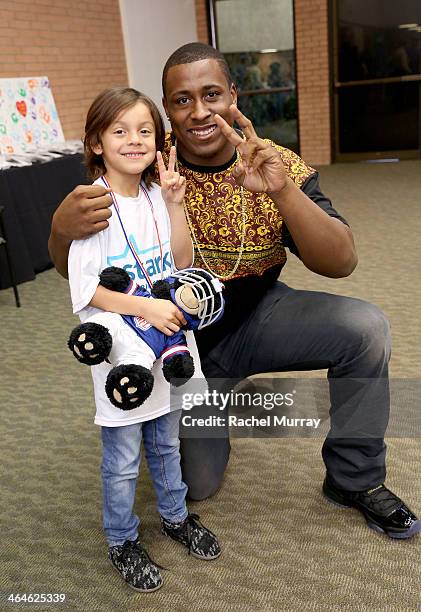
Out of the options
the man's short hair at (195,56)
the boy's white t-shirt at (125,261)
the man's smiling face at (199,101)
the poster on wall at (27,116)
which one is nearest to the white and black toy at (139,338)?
the boy's white t-shirt at (125,261)

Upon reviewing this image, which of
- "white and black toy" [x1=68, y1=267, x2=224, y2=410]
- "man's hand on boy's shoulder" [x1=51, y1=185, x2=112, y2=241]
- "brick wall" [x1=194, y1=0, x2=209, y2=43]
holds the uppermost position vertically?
"brick wall" [x1=194, y1=0, x2=209, y2=43]

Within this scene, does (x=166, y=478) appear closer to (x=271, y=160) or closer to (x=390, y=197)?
(x=271, y=160)

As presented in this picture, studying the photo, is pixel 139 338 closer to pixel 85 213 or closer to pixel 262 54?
pixel 85 213

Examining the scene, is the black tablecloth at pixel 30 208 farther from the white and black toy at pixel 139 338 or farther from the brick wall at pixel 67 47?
the white and black toy at pixel 139 338

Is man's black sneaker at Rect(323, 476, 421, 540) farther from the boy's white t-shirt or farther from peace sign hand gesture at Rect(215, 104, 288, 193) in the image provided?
peace sign hand gesture at Rect(215, 104, 288, 193)

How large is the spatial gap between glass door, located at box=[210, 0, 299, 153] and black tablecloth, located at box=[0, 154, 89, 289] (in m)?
4.13

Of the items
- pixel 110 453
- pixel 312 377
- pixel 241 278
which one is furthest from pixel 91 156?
pixel 312 377

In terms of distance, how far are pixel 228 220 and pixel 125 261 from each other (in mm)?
430

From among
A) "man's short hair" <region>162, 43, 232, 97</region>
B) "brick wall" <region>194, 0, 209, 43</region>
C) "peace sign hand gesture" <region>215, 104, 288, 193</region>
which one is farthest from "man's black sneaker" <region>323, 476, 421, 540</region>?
"brick wall" <region>194, 0, 209, 43</region>

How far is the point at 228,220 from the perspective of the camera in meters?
1.75

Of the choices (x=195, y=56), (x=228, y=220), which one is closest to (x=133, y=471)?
(x=228, y=220)

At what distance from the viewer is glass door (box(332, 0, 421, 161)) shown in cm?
768

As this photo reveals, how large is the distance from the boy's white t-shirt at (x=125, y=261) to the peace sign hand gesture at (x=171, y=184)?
0.12 feet

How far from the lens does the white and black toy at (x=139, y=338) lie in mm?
1272
